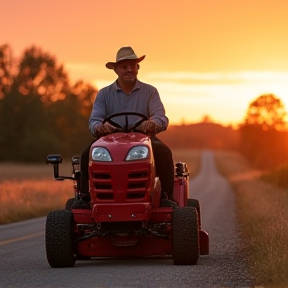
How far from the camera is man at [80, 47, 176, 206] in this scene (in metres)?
11.7

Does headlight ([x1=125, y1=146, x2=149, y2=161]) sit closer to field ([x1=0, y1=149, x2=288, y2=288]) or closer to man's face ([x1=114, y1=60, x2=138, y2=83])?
man's face ([x1=114, y1=60, x2=138, y2=83])

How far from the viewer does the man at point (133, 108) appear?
1170 centimetres

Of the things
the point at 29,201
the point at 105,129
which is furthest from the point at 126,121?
the point at 29,201

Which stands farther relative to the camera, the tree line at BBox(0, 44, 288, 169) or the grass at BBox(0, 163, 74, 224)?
the tree line at BBox(0, 44, 288, 169)

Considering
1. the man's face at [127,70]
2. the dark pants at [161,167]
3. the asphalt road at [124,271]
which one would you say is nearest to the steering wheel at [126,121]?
the dark pants at [161,167]

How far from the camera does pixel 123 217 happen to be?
1098 cm

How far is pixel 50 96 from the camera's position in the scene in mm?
105438

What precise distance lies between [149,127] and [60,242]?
68.8 inches

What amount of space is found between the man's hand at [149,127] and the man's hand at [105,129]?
29 cm

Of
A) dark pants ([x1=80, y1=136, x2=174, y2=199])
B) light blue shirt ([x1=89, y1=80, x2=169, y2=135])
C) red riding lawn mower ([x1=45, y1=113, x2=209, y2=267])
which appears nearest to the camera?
red riding lawn mower ([x1=45, y1=113, x2=209, y2=267])

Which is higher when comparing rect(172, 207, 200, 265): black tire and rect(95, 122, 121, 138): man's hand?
rect(95, 122, 121, 138): man's hand

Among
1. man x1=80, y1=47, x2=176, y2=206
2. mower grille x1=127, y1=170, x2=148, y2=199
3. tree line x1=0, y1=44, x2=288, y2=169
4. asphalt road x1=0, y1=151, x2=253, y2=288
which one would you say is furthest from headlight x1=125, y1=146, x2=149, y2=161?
tree line x1=0, y1=44, x2=288, y2=169

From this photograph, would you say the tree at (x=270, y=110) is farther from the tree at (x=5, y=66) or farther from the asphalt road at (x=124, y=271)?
the asphalt road at (x=124, y=271)

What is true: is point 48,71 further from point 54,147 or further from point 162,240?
point 162,240
